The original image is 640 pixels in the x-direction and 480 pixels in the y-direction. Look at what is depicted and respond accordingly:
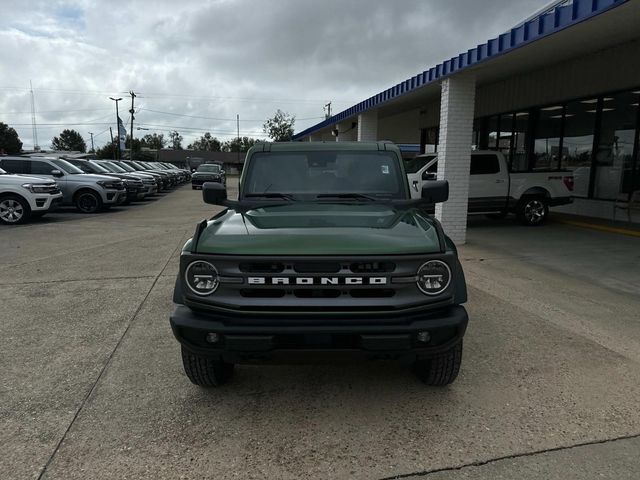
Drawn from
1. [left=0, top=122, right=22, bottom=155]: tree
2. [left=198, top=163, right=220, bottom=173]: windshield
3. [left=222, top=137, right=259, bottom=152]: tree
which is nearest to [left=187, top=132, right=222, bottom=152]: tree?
[left=222, top=137, right=259, bottom=152]: tree

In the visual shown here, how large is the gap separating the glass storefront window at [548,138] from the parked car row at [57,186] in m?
13.7

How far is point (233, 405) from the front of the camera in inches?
135

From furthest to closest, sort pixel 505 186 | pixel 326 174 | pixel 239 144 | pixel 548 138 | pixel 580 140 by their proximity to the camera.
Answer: pixel 239 144, pixel 548 138, pixel 580 140, pixel 505 186, pixel 326 174

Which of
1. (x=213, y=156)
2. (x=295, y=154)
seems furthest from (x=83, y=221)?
(x=213, y=156)

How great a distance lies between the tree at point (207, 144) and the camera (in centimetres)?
12862

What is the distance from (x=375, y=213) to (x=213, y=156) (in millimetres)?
88284

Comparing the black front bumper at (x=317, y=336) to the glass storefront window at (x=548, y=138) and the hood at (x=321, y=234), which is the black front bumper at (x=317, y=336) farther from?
the glass storefront window at (x=548, y=138)

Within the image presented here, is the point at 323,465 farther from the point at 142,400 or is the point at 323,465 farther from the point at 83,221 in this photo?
the point at 83,221

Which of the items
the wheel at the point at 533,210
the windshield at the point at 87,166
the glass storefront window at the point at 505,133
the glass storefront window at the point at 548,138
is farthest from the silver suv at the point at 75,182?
the glass storefront window at the point at 548,138

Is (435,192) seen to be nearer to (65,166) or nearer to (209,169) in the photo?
(65,166)

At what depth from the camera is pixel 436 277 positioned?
302 centimetres

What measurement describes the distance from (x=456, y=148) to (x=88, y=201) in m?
11.9

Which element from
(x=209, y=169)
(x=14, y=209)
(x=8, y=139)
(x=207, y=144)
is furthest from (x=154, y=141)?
(x=14, y=209)

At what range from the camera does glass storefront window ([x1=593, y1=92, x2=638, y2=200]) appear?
40.3ft
